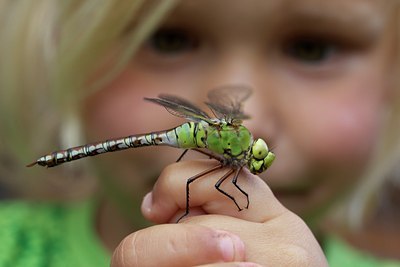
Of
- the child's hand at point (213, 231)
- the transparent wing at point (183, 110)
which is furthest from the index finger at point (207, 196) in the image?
the transparent wing at point (183, 110)

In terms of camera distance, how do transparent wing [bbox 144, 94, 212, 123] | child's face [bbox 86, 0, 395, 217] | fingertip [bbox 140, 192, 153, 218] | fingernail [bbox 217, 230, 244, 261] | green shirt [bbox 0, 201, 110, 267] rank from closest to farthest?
fingernail [bbox 217, 230, 244, 261] < fingertip [bbox 140, 192, 153, 218] < transparent wing [bbox 144, 94, 212, 123] < child's face [bbox 86, 0, 395, 217] < green shirt [bbox 0, 201, 110, 267]

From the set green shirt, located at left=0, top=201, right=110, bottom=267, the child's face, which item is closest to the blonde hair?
the child's face

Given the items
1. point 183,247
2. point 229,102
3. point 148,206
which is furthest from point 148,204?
point 229,102

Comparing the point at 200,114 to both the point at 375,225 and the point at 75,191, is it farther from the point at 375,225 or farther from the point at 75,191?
the point at 375,225

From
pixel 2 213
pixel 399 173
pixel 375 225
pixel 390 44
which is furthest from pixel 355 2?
pixel 375 225

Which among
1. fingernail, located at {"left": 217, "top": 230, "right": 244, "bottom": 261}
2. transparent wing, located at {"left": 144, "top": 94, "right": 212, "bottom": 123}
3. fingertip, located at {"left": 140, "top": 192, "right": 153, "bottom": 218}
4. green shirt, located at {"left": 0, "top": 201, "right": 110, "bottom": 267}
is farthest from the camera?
green shirt, located at {"left": 0, "top": 201, "right": 110, "bottom": 267}

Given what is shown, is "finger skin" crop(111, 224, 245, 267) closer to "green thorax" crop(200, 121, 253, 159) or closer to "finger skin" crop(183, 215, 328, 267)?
"finger skin" crop(183, 215, 328, 267)

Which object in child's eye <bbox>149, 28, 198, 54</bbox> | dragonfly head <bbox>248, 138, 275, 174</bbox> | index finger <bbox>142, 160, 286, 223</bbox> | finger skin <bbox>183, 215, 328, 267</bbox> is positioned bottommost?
finger skin <bbox>183, 215, 328, 267</bbox>
